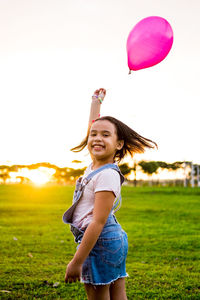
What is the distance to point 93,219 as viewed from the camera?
212 cm

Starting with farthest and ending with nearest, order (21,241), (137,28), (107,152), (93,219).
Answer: (21,241), (137,28), (107,152), (93,219)

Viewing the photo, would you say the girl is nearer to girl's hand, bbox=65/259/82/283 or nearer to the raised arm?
girl's hand, bbox=65/259/82/283

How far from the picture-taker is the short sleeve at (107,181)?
218 cm

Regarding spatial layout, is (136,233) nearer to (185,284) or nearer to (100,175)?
(185,284)

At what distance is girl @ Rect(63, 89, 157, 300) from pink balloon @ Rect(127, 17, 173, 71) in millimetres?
985

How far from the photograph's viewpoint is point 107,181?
7.22 feet

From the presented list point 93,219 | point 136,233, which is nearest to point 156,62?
point 93,219

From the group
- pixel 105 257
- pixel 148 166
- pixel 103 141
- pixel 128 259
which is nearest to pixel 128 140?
pixel 103 141

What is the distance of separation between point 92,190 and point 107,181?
15cm

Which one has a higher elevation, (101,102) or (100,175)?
(101,102)

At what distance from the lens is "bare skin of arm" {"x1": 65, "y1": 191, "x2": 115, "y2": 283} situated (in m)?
2.07

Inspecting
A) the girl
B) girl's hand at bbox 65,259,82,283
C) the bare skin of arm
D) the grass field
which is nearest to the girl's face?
the girl

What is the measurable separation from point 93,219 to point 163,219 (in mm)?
9961

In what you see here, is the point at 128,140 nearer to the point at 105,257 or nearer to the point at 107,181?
the point at 107,181
